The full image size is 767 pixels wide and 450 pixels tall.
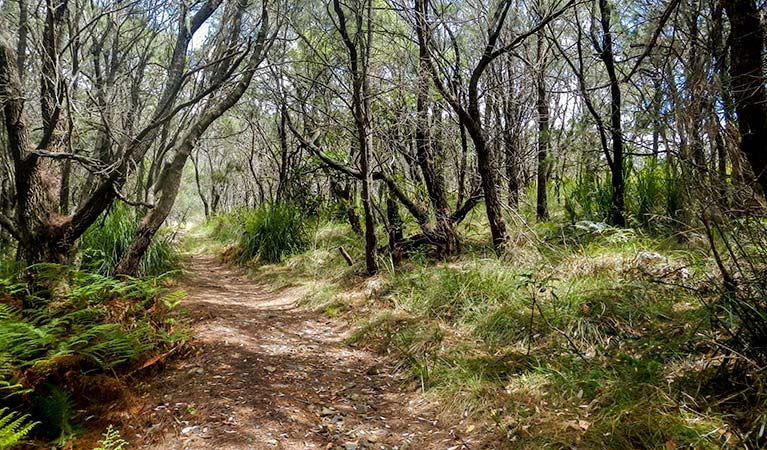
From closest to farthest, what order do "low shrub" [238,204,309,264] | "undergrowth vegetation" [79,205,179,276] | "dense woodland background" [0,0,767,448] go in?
"dense woodland background" [0,0,767,448] → "undergrowth vegetation" [79,205,179,276] → "low shrub" [238,204,309,264]

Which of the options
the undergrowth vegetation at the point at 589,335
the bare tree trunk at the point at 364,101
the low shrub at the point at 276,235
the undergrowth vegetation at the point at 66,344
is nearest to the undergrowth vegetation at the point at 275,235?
the low shrub at the point at 276,235

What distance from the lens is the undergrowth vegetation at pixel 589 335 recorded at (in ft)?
6.57

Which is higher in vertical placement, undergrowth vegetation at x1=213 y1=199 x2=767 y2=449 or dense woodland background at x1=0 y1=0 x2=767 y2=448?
dense woodland background at x1=0 y1=0 x2=767 y2=448

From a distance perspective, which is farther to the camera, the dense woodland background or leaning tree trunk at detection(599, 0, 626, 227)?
leaning tree trunk at detection(599, 0, 626, 227)

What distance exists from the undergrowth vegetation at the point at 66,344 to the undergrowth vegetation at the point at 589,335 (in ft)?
6.25

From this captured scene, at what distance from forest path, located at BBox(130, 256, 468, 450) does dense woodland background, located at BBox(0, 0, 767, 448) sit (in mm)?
633

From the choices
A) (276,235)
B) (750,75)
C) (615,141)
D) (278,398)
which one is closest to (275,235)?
(276,235)

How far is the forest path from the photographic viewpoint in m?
2.45

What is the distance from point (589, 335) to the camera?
2.94 m

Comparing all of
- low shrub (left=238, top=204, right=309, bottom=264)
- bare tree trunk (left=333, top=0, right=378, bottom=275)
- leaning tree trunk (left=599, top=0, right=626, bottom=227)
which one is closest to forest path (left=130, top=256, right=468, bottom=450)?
bare tree trunk (left=333, top=0, right=378, bottom=275)

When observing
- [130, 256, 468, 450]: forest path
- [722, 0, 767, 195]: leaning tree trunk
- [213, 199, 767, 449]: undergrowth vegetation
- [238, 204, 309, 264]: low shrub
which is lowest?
[130, 256, 468, 450]: forest path

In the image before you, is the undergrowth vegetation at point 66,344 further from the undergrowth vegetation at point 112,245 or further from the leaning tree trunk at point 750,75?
the leaning tree trunk at point 750,75

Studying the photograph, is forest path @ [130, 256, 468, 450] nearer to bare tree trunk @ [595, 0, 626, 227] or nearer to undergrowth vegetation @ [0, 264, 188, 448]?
undergrowth vegetation @ [0, 264, 188, 448]

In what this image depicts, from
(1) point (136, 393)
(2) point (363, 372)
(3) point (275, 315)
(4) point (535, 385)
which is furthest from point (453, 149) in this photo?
(1) point (136, 393)
